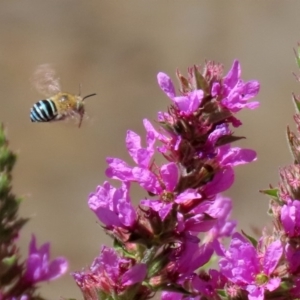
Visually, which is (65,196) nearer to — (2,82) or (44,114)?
(2,82)

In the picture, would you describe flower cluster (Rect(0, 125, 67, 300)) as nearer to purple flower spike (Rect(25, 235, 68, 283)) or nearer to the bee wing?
purple flower spike (Rect(25, 235, 68, 283))

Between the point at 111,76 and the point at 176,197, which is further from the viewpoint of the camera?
the point at 111,76

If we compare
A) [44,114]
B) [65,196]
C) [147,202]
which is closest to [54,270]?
[44,114]

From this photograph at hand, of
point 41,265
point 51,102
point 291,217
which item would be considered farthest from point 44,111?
point 291,217

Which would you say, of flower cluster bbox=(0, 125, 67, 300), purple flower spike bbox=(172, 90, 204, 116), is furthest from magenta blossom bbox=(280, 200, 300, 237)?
flower cluster bbox=(0, 125, 67, 300)

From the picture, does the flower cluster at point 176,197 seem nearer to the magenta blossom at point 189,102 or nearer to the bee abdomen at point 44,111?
the magenta blossom at point 189,102

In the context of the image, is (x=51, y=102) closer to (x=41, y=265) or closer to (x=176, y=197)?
(x=41, y=265)

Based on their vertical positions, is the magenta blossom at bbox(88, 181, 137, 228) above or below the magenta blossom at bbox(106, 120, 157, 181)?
below
